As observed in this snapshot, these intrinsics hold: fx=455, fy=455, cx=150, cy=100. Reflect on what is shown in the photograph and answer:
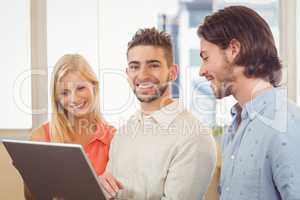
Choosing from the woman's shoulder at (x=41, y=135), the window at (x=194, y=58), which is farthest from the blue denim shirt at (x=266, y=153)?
the window at (x=194, y=58)

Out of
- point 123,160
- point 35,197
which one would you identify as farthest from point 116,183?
point 35,197

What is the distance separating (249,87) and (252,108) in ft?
0.25

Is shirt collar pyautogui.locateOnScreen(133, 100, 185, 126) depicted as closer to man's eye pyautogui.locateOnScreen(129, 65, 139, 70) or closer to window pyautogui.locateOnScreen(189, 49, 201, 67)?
man's eye pyautogui.locateOnScreen(129, 65, 139, 70)

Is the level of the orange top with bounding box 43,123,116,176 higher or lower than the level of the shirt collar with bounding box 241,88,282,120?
lower

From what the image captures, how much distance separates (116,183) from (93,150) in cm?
44

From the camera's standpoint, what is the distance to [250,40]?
52.9 inches

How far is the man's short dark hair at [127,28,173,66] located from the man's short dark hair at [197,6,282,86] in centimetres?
39

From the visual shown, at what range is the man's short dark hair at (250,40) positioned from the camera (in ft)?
4.39

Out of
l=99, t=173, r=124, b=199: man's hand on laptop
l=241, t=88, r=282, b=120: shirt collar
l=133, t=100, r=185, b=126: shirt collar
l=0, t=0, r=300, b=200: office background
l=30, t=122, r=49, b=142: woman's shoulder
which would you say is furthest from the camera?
l=0, t=0, r=300, b=200: office background

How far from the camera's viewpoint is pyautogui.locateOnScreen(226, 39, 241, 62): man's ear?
1.36 meters

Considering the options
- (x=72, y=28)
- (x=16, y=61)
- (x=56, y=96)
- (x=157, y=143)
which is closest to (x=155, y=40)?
(x=157, y=143)

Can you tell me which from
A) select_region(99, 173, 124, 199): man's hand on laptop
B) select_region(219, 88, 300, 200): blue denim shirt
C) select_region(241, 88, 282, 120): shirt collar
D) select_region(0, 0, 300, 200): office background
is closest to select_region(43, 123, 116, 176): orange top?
select_region(99, 173, 124, 199): man's hand on laptop

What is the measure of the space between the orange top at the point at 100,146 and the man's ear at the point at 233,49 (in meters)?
0.85

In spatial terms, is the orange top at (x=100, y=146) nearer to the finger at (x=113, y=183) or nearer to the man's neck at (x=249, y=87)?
the finger at (x=113, y=183)
